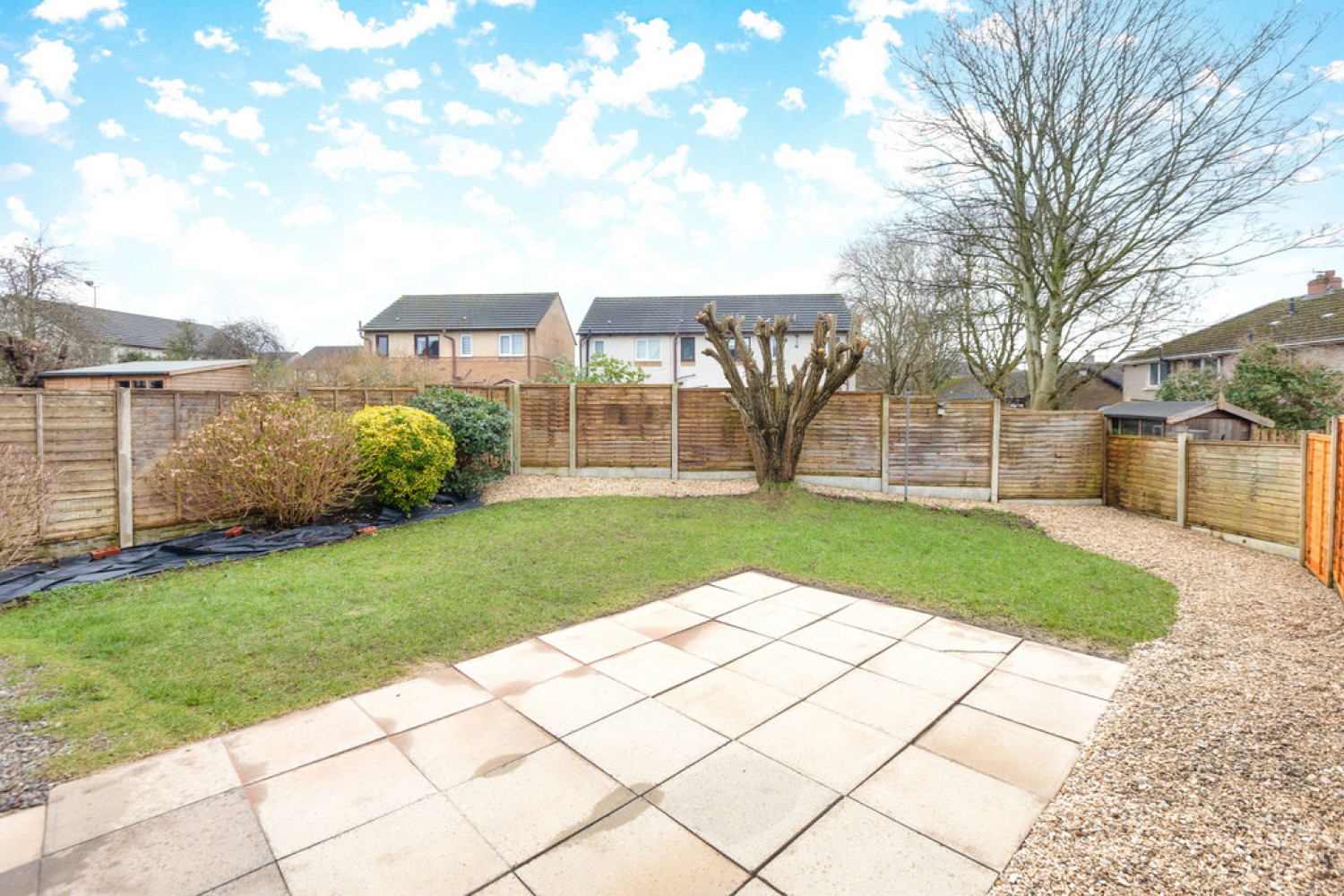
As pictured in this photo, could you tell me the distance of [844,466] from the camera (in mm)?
11312

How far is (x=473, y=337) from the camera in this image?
28562mm

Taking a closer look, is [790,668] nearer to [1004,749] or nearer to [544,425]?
[1004,749]

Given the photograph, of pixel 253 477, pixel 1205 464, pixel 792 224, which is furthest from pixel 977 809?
pixel 792 224

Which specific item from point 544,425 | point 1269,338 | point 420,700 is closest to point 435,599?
point 420,700

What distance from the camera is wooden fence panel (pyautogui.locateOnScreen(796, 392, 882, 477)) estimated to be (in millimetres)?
11148

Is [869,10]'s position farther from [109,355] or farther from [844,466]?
[109,355]

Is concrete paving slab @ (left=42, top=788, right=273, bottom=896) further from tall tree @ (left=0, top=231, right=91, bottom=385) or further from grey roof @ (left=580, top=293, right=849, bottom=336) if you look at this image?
grey roof @ (left=580, top=293, right=849, bottom=336)

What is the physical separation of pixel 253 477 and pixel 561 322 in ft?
89.1

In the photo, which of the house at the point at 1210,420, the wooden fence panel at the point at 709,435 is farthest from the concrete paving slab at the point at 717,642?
the house at the point at 1210,420

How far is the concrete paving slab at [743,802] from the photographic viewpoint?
216 cm

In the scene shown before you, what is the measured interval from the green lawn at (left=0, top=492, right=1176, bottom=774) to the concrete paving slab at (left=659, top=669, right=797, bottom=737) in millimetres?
1361

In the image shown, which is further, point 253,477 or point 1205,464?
point 1205,464

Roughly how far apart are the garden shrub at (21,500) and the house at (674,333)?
21.9 metres

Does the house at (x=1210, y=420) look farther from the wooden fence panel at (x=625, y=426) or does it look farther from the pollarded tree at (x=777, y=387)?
the wooden fence panel at (x=625, y=426)
